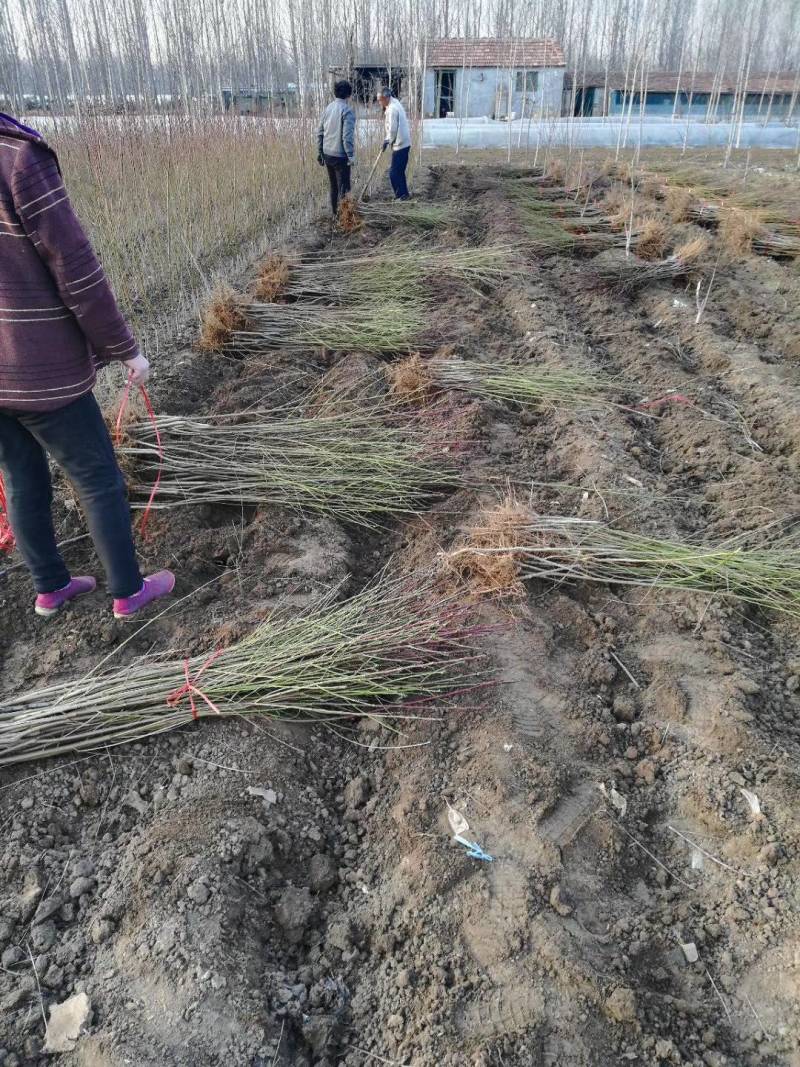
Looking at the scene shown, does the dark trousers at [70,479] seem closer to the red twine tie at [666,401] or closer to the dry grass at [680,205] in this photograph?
the red twine tie at [666,401]

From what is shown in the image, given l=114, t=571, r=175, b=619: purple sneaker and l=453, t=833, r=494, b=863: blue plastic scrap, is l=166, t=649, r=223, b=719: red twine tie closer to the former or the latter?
l=114, t=571, r=175, b=619: purple sneaker

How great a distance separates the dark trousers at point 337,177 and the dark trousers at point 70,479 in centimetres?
670

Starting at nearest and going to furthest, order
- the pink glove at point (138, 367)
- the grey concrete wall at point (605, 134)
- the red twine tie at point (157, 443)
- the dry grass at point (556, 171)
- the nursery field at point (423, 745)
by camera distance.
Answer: the nursery field at point (423, 745)
the pink glove at point (138, 367)
the red twine tie at point (157, 443)
the dry grass at point (556, 171)
the grey concrete wall at point (605, 134)

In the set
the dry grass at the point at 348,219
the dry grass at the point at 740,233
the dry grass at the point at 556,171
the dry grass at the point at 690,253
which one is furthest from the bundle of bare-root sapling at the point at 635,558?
the dry grass at the point at 556,171

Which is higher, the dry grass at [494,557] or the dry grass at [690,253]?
the dry grass at [690,253]

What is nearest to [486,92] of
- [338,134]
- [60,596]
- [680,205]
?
[680,205]

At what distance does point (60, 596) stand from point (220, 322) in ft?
8.29

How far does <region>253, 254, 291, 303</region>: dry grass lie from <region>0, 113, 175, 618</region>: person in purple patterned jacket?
312cm

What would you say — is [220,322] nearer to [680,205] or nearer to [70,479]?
[70,479]

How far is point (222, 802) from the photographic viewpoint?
5.65 feet

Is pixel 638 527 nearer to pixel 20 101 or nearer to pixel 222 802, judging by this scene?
pixel 222 802

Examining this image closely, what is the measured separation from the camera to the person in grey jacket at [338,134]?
709 cm

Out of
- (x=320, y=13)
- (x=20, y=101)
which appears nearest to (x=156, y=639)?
(x=20, y=101)

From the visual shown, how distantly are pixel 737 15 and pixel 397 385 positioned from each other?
27.1m
